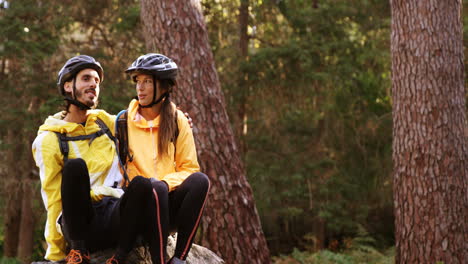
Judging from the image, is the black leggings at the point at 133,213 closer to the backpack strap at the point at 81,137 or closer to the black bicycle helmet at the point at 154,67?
the backpack strap at the point at 81,137

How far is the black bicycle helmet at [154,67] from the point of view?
3.81m

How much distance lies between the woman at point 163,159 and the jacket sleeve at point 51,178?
1.56 ft

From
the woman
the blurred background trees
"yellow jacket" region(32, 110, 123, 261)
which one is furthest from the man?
the blurred background trees

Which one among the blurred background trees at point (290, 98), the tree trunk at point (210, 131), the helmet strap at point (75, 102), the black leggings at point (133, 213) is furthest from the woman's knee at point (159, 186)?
the blurred background trees at point (290, 98)

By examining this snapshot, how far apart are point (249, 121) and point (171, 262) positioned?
832 cm

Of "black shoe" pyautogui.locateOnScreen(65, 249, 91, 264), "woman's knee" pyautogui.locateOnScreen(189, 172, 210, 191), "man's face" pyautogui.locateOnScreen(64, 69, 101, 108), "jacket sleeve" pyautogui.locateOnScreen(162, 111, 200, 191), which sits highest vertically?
"man's face" pyautogui.locateOnScreen(64, 69, 101, 108)

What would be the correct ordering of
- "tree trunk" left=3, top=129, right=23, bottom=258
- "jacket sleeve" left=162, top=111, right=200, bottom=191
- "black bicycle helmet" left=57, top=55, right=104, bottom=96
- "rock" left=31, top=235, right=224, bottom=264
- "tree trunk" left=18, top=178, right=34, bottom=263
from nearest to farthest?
"rock" left=31, top=235, right=224, bottom=264 < "black bicycle helmet" left=57, top=55, right=104, bottom=96 < "jacket sleeve" left=162, top=111, right=200, bottom=191 < "tree trunk" left=3, top=129, right=23, bottom=258 < "tree trunk" left=18, top=178, right=34, bottom=263

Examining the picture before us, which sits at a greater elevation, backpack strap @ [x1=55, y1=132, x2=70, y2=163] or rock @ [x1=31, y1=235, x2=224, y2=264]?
backpack strap @ [x1=55, y1=132, x2=70, y2=163]

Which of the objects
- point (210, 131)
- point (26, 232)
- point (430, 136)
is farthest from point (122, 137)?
point (26, 232)

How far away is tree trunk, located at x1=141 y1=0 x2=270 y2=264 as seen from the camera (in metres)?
5.61

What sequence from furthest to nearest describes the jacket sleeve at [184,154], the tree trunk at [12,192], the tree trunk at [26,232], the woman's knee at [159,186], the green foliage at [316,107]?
1. the tree trunk at [26,232]
2. the green foliage at [316,107]
3. the tree trunk at [12,192]
4. the jacket sleeve at [184,154]
5. the woman's knee at [159,186]

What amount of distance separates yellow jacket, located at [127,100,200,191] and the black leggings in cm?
17

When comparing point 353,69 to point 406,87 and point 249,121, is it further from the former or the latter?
point 406,87

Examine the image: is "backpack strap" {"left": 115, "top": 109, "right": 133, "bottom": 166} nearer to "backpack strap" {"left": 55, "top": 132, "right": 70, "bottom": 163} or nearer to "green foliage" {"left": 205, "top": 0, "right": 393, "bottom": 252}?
"backpack strap" {"left": 55, "top": 132, "right": 70, "bottom": 163}
